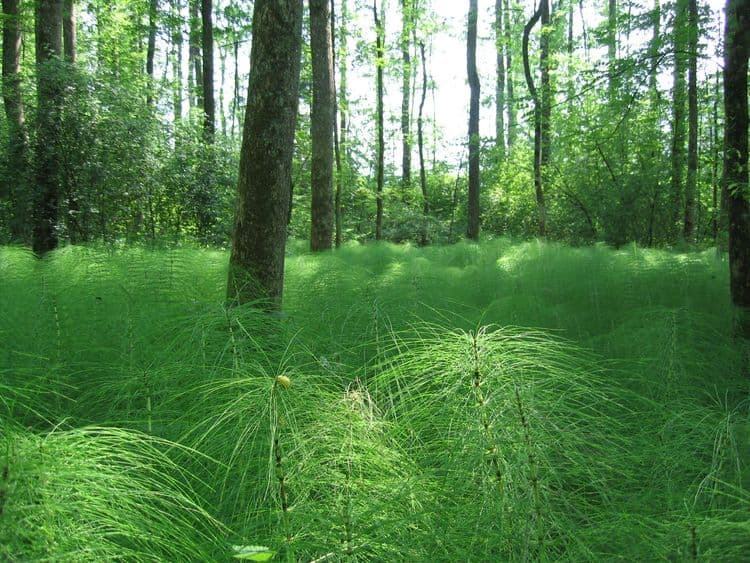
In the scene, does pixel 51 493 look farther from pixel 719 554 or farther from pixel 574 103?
pixel 574 103

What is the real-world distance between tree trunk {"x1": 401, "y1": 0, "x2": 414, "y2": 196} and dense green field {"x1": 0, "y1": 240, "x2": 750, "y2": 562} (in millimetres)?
15574

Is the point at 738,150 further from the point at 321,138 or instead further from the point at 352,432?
the point at 321,138

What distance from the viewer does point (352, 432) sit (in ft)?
5.10

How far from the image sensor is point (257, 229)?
369 cm

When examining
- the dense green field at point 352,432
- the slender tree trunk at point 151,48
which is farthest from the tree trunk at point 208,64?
the dense green field at point 352,432

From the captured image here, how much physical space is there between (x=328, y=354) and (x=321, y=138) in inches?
258

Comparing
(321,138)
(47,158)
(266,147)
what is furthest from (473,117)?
(266,147)

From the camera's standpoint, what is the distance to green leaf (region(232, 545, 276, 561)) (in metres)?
1.09

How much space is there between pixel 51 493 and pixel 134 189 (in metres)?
9.65

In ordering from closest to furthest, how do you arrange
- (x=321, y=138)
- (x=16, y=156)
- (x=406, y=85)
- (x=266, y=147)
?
(x=266, y=147), (x=16, y=156), (x=321, y=138), (x=406, y=85)

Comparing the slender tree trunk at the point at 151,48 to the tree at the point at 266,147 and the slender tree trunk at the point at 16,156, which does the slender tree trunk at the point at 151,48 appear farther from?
the tree at the point at 266,147

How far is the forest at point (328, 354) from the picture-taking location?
52.3 inches

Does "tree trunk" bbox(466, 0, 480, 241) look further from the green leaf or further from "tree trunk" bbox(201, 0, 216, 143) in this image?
the green leaf

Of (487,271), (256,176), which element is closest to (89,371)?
(256,176)
